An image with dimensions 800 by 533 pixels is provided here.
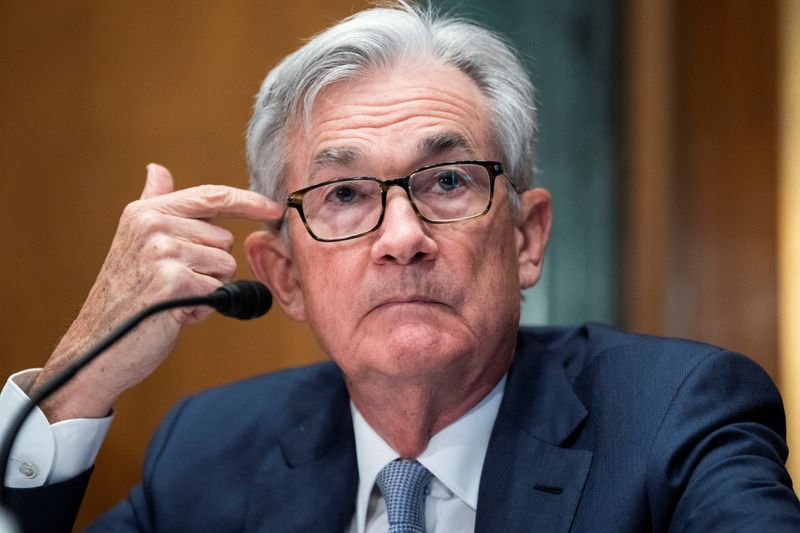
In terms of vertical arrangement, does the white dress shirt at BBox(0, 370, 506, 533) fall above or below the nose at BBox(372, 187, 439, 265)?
below

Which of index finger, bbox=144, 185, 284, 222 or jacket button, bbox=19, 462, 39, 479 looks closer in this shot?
jacket button, bbox=19, 462, 39, 479

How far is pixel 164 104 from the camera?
2.75 meters

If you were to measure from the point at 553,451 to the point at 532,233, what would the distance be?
52 cm

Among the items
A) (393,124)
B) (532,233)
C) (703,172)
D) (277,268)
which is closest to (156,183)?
(277,268)

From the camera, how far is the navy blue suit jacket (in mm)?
1521

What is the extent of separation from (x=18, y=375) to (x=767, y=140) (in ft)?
7.42

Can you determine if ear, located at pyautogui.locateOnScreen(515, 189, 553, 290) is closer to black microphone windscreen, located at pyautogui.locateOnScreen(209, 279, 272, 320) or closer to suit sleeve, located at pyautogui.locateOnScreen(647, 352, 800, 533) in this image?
suit sleeve, located at pyautogui.locateOnScreen(647, 352, 800, 533)

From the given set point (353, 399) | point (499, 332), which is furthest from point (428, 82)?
point (353, 399)

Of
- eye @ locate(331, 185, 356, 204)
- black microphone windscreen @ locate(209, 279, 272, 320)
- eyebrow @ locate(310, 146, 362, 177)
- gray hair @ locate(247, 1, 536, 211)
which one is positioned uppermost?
gray hair @ locate(247, 1, 536, 211)

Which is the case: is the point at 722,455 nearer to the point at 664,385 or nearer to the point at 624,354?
the point at 664,385

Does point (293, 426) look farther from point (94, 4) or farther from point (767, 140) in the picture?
point (767, 140)

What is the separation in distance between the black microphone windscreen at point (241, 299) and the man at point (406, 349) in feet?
0.81

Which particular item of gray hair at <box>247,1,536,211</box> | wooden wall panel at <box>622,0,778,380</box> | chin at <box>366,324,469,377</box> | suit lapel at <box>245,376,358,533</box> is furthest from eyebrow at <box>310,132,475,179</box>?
wooden wall panel at <box>622,0,778,380</box>

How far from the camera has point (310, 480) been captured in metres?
1.91
